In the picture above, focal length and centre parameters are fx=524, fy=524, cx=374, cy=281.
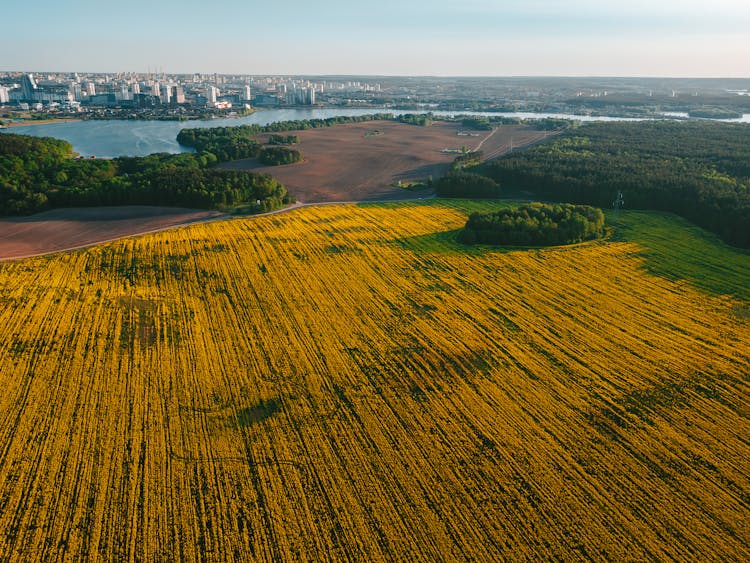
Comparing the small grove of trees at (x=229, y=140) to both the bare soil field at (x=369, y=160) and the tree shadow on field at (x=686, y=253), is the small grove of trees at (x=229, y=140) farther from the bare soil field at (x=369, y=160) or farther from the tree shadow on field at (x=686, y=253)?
the tree shadow on field at (x=686, y=253)

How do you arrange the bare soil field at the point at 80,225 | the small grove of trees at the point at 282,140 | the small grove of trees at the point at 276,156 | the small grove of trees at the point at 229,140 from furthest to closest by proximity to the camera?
the small grove of trees at the point at 282,140 < the small grove of trees at the point at 229,140 < the small grove of trees at the point at 276,156 < the bare soil field at the point at 80,225

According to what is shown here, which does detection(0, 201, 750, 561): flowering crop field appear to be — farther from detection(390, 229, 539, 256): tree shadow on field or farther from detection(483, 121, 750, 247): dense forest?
detection(483, 121, 750, 247): dense forest

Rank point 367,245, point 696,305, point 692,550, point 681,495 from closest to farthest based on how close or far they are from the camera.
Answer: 1. point 692,550
2. point 681,495
3. point 696,305
4. point 367,245

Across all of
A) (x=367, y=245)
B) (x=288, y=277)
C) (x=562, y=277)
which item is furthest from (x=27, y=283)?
(x=562, y=277)

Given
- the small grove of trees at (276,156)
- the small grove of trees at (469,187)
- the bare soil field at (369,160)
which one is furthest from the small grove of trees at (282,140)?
the small grove of trees at (469,187)

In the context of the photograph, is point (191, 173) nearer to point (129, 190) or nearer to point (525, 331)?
point (129, 190)

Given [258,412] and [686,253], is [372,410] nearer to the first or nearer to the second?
[258,412]
